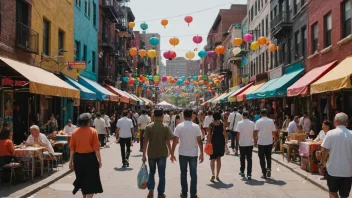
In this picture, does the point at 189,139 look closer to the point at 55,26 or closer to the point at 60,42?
the point at 55,26

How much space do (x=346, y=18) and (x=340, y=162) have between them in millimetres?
12131

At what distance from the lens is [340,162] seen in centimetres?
654

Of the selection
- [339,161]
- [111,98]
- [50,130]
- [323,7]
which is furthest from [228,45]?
[339,161]

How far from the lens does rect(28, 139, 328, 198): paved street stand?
9.27m

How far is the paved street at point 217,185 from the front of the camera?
9266mm

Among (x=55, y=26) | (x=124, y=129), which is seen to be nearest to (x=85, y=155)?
(x=124, y=129)

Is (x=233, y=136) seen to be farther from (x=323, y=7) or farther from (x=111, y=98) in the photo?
(x=111, y=98)

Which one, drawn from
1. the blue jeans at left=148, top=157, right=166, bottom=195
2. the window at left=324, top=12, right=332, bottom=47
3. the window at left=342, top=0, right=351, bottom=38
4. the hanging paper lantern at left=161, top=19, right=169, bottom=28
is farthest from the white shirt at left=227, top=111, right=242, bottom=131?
the blue jeans at left=148, top=157, right=166, bottom=195

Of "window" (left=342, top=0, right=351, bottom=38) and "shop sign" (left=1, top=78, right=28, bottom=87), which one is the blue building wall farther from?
"window" (left=342, top=0, right=351, bottom=38)

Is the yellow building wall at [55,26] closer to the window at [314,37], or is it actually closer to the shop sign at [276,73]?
the window at [314,37]

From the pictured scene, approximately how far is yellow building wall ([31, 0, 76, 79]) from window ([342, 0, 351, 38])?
1258 centimetres

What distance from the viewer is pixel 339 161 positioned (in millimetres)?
6551

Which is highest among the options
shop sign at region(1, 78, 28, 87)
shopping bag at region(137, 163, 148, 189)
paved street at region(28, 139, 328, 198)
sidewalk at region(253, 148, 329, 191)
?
shop sign at region(1, 78, 28, 87)

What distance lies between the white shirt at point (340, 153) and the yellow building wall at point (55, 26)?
1352 centimetres
